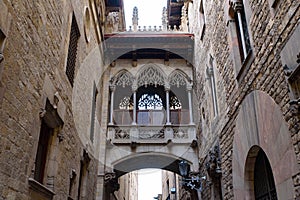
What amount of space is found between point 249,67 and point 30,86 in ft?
11.4

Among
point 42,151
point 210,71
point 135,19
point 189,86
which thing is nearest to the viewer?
point 42,151

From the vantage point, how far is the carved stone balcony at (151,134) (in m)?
10.8

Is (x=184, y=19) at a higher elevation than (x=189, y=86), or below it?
higher

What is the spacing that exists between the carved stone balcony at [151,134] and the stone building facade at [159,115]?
4 centimetres

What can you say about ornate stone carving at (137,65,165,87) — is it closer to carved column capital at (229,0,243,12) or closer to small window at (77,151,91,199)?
small window at (77,151,91,199)

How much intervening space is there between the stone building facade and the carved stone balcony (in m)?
0.04

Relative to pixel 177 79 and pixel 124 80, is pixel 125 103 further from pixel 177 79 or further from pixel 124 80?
pixel 177 79

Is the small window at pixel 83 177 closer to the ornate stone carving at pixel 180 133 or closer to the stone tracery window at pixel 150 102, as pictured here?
the ornate stone carving at pixel 180 133

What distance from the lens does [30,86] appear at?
459cm

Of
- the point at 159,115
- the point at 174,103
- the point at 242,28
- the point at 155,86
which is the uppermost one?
the point at 155,86

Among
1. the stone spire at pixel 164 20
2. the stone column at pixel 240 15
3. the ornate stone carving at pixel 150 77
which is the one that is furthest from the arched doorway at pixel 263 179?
the stone spire at pixel 164 20

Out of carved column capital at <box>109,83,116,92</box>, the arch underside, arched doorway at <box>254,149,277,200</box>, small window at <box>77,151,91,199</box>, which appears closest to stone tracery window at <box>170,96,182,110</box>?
Answer: the arch underside

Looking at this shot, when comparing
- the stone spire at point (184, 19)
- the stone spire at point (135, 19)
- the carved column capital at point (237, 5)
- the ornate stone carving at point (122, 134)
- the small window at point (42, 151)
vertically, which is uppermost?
→ the stone spire at point (135, 19)

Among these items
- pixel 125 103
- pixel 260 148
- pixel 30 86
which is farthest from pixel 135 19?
pixel 260 148
